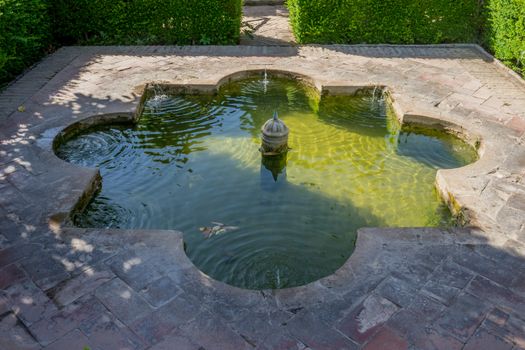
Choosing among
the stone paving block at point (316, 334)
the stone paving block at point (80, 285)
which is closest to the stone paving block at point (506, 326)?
the stone paving block at point (316, 334)

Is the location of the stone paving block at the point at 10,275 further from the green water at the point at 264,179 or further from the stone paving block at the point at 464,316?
the stone paving block at the point at 464,316

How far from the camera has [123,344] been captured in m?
3.54

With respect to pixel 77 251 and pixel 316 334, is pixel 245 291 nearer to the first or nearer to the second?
pixel 316 334

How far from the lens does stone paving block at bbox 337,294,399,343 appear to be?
365 centimetres

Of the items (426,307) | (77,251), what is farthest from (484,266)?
(77,251)

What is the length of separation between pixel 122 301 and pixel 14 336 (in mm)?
856

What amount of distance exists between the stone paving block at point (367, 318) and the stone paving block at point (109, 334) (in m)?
1.67

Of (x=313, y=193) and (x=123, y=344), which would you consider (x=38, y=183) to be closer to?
(x=123, y=344)

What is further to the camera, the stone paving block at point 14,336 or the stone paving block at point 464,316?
the stone paving block at point 464,316

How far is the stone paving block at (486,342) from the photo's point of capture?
11.7ft

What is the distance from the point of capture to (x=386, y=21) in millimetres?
10766

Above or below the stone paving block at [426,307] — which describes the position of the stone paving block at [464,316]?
below

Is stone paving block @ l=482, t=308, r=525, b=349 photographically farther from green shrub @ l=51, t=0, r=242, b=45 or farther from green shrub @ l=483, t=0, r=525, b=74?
green shrub @ l=51, t=0, r=242, b=45

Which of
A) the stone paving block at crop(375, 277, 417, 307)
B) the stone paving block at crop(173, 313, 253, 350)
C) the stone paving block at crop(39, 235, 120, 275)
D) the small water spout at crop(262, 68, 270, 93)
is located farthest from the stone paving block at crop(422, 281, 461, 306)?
the small water spout at crop(262, 68, 270, 93)
